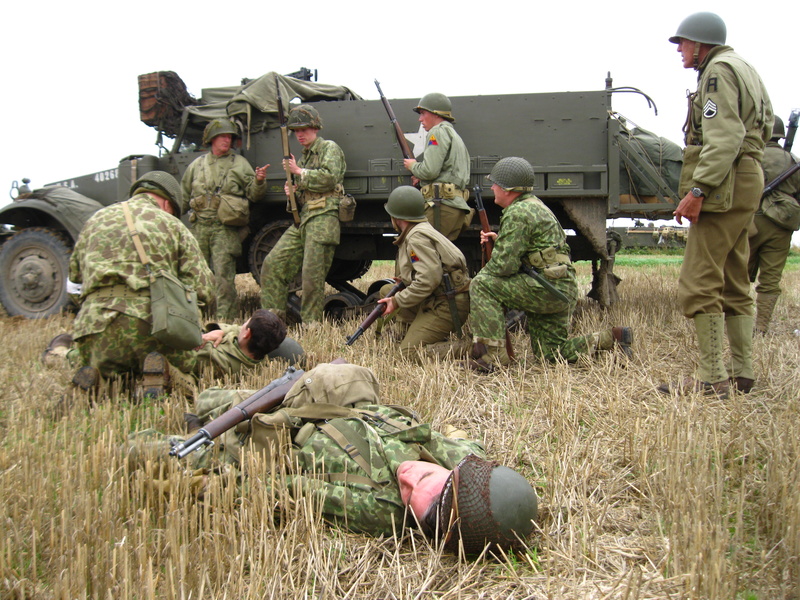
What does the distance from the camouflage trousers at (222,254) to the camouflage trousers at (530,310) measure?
305 cm

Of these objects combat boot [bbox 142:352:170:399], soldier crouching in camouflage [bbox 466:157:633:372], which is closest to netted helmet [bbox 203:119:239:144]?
soldier crouching in camouflage [bbox 466:157:633:372]

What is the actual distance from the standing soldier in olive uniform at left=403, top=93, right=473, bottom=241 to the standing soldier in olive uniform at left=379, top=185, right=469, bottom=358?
616 mm

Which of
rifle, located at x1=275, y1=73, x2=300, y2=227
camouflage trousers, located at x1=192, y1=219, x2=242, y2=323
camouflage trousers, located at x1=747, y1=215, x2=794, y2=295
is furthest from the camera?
camouflage trousers, located at x1=192, y1=219, x2=242, y2=323

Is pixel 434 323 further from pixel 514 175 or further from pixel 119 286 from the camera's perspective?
pixel 119 286

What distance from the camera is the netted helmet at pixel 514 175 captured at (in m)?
5.14

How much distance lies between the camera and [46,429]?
376cm

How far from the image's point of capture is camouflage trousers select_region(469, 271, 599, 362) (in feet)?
16.9

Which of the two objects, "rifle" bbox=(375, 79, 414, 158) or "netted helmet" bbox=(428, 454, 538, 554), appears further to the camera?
"rifle" bbox=(375, 79, 414, 158)

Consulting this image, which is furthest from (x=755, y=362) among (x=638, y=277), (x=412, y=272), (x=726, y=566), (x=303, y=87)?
(x=638, y=277)

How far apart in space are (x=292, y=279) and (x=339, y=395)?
4.11 meters

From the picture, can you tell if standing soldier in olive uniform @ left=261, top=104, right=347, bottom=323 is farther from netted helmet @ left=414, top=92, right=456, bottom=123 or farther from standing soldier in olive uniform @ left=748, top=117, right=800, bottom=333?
standing soldier in olive uniform @ left=748, top=117, right=800, bottom=333

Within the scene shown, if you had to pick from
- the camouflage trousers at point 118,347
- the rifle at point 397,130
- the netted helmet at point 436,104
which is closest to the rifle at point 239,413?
the camouflage trousers at point 118,347

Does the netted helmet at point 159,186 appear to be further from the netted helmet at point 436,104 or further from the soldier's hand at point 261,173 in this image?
the netted helmet at point 436,104

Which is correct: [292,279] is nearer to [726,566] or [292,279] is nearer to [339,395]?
[339,395]
